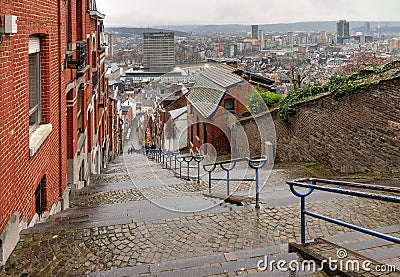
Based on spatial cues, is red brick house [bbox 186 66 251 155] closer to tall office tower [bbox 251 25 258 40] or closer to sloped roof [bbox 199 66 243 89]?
sloped roof [bbox 199 66 243 89]

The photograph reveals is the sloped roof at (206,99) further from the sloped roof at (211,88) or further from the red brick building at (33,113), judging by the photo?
the red brick building at (33,113)

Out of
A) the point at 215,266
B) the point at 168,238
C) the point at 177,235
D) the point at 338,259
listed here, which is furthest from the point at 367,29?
the point at 215,266

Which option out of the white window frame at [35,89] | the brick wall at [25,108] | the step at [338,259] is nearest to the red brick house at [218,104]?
the brick wall at [25,108]

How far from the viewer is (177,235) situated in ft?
17.4

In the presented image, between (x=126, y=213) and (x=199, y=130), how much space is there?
→ 16726 millimetres

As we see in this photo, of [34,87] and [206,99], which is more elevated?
[34,87]

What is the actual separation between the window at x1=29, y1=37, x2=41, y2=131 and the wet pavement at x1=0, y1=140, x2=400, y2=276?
5.60 ft

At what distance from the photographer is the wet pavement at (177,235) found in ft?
14.0

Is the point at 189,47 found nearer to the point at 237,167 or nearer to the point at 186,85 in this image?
the point at 186,85

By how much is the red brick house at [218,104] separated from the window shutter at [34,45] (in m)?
12.5

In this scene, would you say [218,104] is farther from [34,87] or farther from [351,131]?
[34,87]

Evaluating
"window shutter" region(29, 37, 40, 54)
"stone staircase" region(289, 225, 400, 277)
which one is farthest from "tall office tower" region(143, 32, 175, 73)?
"stone staircase" region(289, 225, 400, 277)

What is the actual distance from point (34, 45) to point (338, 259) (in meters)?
5.34

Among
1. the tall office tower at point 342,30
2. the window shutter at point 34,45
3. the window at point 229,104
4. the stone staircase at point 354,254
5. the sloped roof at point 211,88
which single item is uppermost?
the tall office tower at point 342,30
